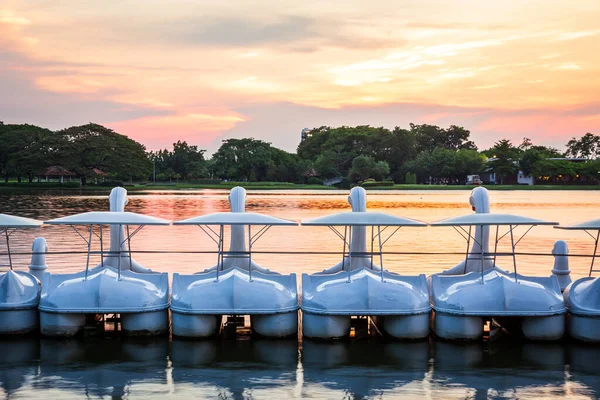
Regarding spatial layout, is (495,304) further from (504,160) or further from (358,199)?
(504,160)

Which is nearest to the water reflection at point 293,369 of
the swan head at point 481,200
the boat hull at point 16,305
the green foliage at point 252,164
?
the boat hull at point 16,305

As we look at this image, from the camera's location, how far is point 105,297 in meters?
16.2

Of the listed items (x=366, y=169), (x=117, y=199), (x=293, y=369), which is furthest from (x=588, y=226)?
(x=366, y=169)

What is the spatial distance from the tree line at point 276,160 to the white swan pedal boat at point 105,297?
11613cm

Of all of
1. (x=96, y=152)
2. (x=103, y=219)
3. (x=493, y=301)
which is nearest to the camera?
(x=493, y=301)

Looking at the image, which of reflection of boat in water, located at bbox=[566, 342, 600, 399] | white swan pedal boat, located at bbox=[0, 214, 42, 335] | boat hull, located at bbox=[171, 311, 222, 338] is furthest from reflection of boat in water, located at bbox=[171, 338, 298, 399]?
reflection of boat in water, located at bbox=[566, 342, 600, 399]

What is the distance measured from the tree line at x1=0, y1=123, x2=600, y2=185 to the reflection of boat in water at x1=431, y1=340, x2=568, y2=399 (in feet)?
392

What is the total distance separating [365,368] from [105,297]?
5.56 meters

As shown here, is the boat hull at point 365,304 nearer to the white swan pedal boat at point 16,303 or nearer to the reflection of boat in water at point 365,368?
the reflection of boat in water at point 365,368

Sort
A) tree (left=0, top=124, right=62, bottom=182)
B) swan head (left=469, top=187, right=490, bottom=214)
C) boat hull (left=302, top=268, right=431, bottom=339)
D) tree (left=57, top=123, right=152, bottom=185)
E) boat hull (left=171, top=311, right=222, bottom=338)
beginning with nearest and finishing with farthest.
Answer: boat hull (left=302, top=268, right=431, bottom=339), boat hull (left=171, top=311, right=222, bottom=338), swan head (left=469, top=187, right=490, bottom=214), tree (left=0, top=124, right=62, bottom=182), tree (left=57, top=123, right=152, bottom=185)

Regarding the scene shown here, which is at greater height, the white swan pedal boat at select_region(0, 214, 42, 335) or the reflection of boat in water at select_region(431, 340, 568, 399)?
the white swan pedal boat at select_region(0, 214, 42, 335)

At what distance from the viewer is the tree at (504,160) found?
151750mm

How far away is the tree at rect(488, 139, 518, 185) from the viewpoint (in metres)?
152

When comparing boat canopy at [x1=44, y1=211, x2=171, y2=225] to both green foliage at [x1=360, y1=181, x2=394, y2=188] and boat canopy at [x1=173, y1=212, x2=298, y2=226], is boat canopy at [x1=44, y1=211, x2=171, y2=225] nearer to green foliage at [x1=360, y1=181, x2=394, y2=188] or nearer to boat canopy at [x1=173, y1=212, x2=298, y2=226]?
boat canopy at [x1=173, y1=212, x2=298, y2=226]
